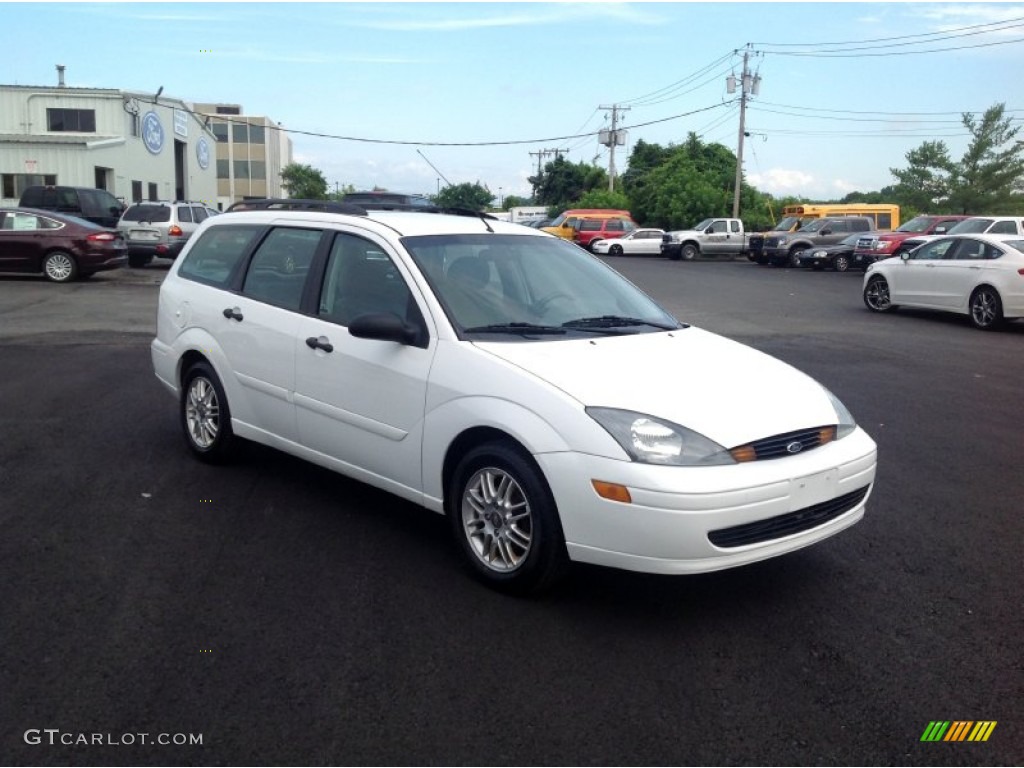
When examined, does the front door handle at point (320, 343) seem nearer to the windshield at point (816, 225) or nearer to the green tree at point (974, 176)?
the windshield at point (816, 225)

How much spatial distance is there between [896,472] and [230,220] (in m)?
4.65

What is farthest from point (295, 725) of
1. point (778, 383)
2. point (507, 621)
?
point (778, 383)

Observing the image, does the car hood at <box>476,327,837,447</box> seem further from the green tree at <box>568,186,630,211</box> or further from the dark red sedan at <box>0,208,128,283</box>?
the green tree at <box>568,186,630,211</box>

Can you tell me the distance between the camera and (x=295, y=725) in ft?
10.9

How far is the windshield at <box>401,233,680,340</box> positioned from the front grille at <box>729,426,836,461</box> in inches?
45.4

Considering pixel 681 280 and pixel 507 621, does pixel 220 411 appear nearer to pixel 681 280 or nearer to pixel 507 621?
pixel 507 621

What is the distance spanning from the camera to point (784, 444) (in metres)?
4.25

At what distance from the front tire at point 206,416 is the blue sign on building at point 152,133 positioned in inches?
1665

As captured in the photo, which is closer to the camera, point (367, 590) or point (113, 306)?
point (367, 590)

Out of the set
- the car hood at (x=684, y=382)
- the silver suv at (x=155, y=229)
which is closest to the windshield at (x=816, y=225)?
the silver suv at (x=155, y=229)

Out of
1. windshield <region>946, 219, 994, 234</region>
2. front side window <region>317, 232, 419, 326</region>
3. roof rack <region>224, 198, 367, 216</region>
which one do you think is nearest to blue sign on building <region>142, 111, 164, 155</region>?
windshield <region>946, 219, 994, 234</region>

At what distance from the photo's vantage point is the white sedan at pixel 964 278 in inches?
602

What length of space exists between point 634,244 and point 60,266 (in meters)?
27.3

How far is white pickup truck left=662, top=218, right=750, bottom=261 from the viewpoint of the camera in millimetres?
42062
